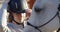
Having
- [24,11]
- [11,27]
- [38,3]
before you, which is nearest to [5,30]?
[11,27]

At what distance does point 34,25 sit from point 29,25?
0.05 meters

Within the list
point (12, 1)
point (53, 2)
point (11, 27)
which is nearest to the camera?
point (53, 2)

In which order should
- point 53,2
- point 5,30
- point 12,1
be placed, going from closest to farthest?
point 53,2 < point 5,30 < point 12,1

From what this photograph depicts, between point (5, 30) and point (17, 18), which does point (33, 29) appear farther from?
point (17, 18)

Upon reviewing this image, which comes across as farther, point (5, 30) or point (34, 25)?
point (5, 30)

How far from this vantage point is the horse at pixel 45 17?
93.4 inches

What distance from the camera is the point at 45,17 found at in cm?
238

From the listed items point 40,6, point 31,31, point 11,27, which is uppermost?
point 40,6

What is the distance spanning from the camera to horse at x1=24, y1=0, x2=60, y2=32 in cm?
237

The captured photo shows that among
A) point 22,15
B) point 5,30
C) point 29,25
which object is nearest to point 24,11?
point 22,15

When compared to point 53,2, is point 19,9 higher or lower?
lower

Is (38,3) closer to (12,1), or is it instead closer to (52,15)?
(52,15)

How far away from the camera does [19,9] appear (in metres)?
3.85

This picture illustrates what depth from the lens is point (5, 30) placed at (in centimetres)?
312
